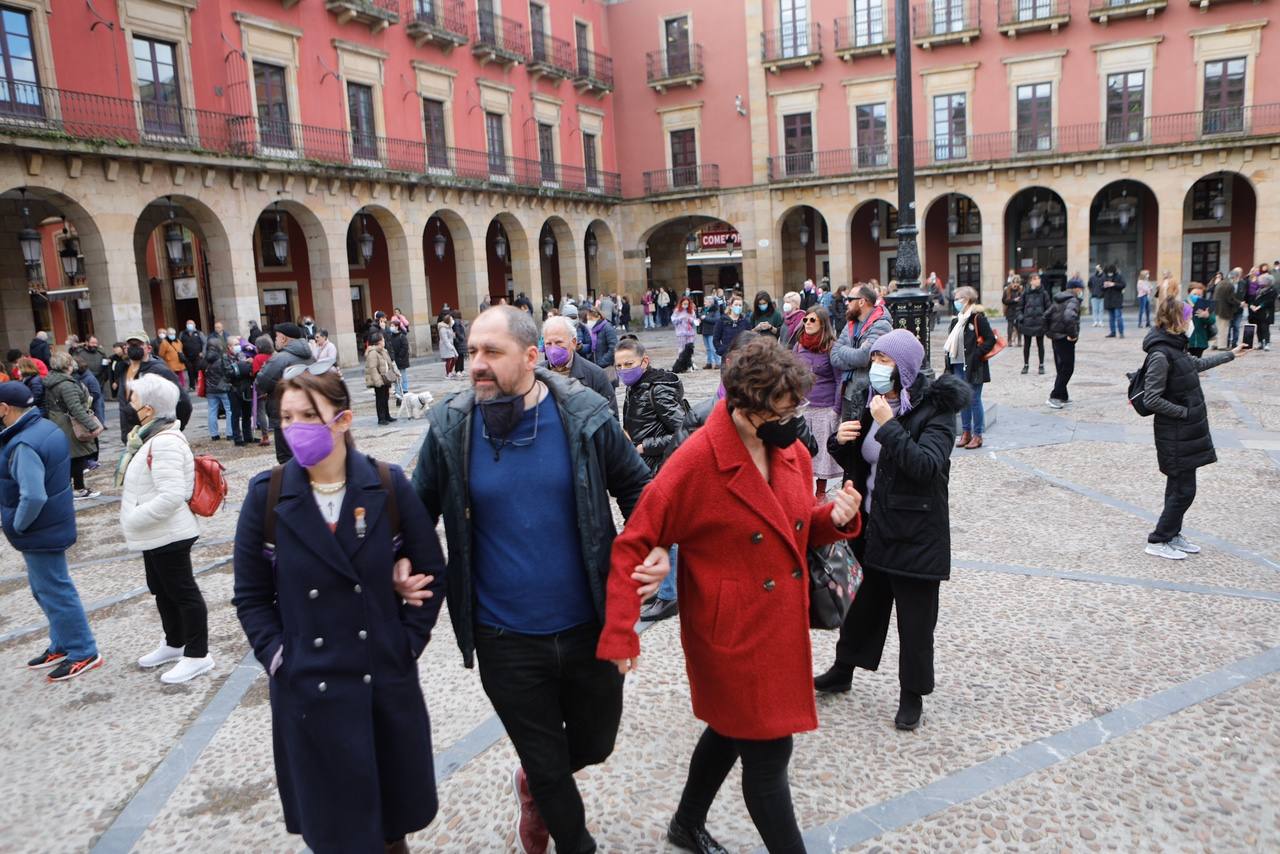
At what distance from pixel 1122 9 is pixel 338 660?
3172cm

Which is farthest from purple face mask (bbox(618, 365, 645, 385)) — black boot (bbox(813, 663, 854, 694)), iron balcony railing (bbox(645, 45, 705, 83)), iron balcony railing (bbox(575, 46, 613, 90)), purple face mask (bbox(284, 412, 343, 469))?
iron balcony railing (bbox(645, 45, 705, 83))

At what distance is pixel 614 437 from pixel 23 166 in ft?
58.1

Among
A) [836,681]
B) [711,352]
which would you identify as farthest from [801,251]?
[836,681]

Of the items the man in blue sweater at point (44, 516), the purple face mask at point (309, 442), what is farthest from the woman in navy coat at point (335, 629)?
the man in blue sweater at point (44, 516)

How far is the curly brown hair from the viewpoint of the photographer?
96.2 inches

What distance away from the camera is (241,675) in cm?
463

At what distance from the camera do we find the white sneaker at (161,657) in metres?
4.78

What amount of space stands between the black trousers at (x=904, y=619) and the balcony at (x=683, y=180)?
30.2m

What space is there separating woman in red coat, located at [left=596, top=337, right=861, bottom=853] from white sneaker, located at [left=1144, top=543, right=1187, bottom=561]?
407 cm

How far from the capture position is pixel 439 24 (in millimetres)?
25422

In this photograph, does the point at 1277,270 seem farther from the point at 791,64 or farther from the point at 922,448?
the point at 922,448

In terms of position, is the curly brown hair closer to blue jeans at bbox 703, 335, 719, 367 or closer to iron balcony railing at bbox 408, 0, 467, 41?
blue jeans at bbox 703, 335, 719, 367

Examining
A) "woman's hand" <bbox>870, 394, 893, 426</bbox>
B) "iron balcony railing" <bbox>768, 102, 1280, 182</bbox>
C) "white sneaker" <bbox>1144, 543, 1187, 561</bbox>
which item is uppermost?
"iron balcony railing" <bbox>768, 102, 1280, 182</bbox>

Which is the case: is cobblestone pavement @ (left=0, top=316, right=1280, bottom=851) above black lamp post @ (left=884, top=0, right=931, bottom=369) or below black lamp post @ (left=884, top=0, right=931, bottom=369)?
below
